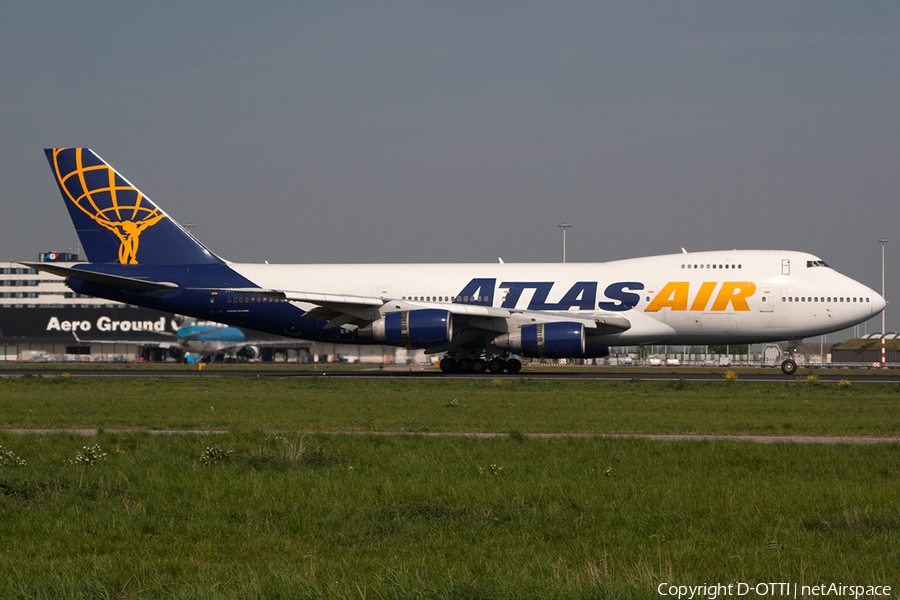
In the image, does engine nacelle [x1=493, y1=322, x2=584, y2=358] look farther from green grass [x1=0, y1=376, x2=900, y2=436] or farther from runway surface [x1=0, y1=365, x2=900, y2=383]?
green grass [x1=0, y1=376, x2=900, y2=436]

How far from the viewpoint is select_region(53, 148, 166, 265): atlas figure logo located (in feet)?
126

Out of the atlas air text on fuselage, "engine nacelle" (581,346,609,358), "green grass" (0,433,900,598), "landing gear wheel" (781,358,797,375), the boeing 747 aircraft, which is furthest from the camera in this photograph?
"landing gear wheel" (781,358,797,375)

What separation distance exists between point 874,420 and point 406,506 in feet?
45.2

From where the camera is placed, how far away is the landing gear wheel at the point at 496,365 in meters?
38.2

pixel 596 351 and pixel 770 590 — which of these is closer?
pixel 770 590

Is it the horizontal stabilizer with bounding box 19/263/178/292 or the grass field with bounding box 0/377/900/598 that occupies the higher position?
the horizontal stabilizer with bounding box 19/263/178/292

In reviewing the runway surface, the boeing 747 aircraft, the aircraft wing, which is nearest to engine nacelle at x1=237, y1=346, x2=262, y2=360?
the runway surface

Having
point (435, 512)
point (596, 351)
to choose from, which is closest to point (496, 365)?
point (596, 351)

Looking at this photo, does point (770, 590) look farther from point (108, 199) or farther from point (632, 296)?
point (108, 199)

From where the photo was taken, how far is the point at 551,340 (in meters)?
33.8

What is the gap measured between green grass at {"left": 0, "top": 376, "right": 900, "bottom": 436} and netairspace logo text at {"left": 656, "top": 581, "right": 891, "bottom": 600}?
9958 millimetres

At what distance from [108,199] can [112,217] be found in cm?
88

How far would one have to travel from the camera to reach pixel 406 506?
8766 mm

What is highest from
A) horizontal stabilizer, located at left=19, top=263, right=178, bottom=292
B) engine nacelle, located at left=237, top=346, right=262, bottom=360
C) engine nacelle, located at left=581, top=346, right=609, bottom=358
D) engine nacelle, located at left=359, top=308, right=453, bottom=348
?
horizontal stabilizer, located at left=19, top=263, right=178, bottom=292
